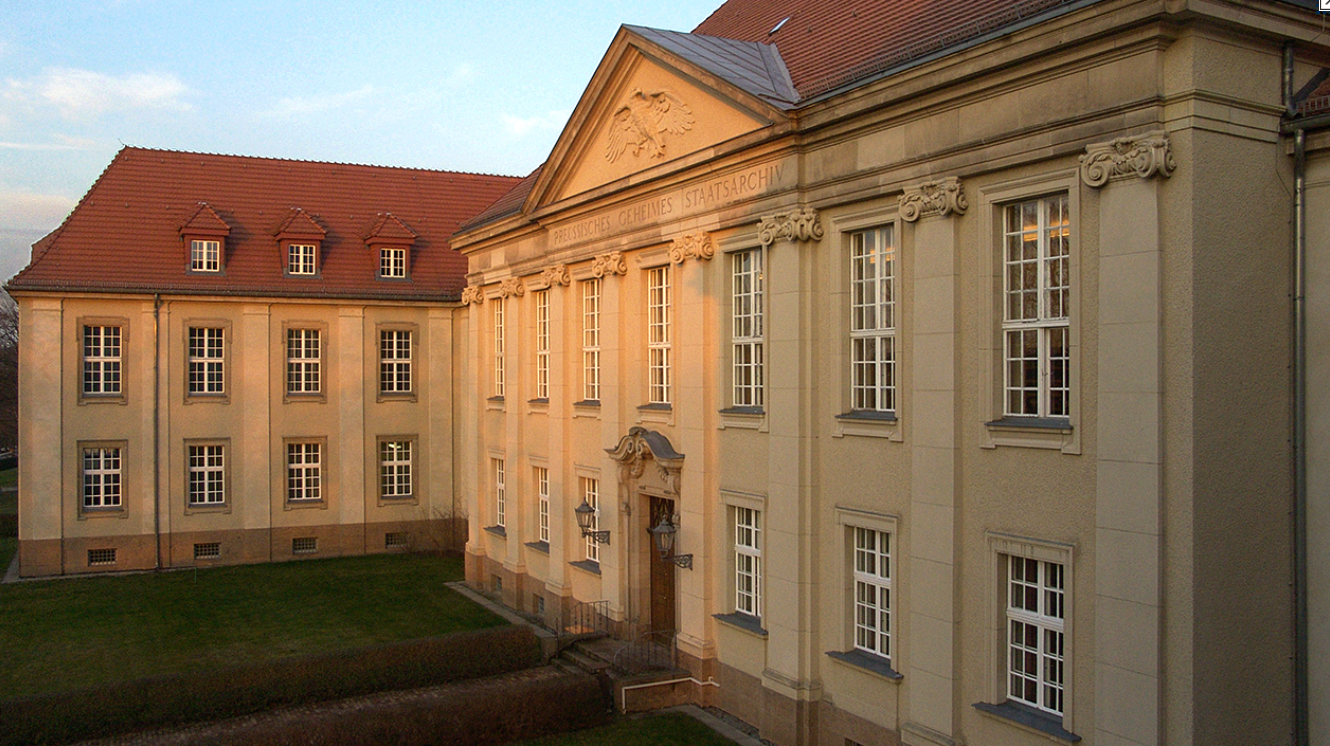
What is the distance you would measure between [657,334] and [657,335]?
0.02 meters

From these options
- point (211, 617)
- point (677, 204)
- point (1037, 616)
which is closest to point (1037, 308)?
point (1037, 616)

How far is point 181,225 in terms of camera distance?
36.3 m

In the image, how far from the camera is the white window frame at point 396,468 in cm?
3775

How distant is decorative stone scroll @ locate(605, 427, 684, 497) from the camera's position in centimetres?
2050

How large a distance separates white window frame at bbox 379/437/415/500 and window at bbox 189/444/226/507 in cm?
514

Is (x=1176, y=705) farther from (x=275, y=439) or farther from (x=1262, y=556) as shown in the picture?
(x=275, y=439)

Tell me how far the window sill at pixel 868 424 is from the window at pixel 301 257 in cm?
2569

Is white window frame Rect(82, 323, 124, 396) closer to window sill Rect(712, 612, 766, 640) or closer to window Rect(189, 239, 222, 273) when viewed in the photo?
window Rect(189, 239, 222, 273)

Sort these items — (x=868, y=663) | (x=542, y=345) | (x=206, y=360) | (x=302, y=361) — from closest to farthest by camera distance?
(x=868, y=663)
(x=542, y=345)
(x=206, y=360)
(x=302, y=361)

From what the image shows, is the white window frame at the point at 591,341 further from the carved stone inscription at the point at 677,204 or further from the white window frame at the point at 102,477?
the white window frame at the point at 102,477

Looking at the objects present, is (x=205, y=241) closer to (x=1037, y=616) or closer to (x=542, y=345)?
(x=542, y=345)

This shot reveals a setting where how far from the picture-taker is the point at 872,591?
16156mm

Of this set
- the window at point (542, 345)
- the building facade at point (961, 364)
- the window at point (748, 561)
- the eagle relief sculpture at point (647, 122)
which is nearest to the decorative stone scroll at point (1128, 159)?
the building facade at point (961, 364)

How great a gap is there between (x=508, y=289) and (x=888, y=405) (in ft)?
47.4
